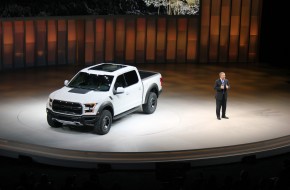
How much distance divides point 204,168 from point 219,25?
1652 centimetres

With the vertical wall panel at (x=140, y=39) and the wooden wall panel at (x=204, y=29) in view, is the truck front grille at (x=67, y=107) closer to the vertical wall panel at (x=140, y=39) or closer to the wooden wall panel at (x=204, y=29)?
the vertical wall panel at (x=140, y=39)

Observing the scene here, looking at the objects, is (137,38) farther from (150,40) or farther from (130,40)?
(150,40)

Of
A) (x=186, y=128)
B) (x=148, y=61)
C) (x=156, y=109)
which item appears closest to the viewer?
(x=186, y=128)

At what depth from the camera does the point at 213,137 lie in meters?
18.6

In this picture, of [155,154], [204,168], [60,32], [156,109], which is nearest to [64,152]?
[155,154]

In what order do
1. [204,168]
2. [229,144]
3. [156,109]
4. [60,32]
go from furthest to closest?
[60,32] < [156,109] < [229,144] < [204,168]

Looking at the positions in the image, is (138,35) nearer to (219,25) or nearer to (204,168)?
(219,25)

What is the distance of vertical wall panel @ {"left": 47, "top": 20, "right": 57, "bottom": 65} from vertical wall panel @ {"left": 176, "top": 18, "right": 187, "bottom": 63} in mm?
6204

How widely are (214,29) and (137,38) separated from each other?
13.1 ft

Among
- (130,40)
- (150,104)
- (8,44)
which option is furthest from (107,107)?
(130,40)

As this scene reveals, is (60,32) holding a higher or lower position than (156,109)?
higher

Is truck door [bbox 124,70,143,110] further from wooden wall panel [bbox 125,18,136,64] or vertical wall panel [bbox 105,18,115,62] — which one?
wooden wall panel [bbox 125,18,136,64]

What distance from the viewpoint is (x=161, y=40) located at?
31359 millimetres

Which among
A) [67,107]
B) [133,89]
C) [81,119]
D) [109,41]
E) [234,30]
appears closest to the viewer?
[81,119]
